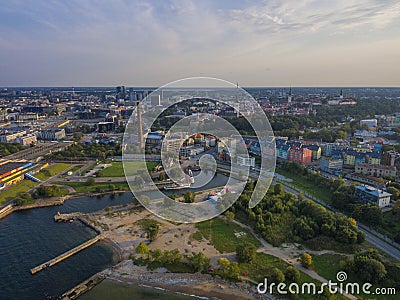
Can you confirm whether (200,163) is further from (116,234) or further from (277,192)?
(116,234)

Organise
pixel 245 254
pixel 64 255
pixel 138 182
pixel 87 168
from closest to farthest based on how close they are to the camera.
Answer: pixel 245 254, pixel 64 255, pixel 138 182, pixel 87 168

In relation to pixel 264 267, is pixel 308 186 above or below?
above

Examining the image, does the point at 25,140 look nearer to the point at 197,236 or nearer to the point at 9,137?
the point at 9,137

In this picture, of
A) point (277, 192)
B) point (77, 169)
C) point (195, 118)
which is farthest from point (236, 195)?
point (195, 118)

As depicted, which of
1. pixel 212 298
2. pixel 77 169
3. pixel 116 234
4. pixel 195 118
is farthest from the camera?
pixel 195 118

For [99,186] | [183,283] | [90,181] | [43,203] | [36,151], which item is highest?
[36,151]

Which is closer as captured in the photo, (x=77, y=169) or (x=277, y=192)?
→ (x=277, y=192)

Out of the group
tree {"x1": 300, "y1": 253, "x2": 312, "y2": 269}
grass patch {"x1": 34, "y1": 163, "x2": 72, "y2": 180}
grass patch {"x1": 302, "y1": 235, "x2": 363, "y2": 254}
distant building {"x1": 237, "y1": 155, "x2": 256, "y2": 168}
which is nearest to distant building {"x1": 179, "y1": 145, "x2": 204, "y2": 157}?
distant building {"x1": 237, "y1": 155, "x2": 256, "y2": 168}

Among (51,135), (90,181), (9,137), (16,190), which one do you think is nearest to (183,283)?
(90,181)
